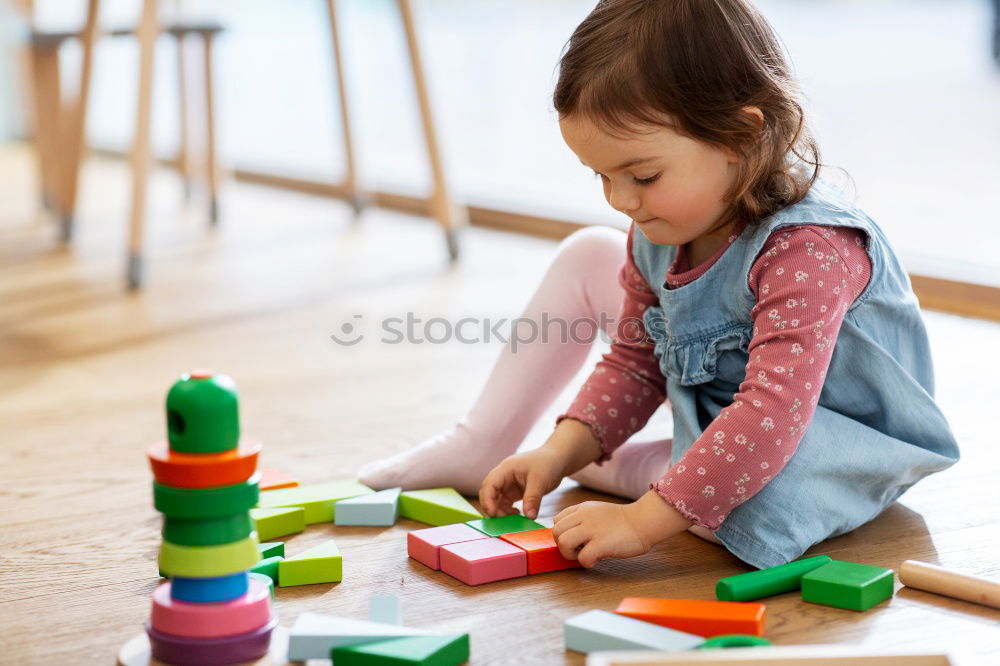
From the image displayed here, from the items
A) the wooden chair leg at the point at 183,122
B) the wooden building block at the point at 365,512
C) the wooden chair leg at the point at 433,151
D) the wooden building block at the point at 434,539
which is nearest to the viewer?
the wooden building block at the point at 434,539

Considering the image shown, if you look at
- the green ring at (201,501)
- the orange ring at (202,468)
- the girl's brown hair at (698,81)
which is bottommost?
the green ring at (201,501)

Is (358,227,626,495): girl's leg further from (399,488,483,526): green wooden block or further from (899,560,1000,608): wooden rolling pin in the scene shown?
(899,560,1000,608): wooden rolling pin

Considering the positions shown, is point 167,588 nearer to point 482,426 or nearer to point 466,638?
point 466,638

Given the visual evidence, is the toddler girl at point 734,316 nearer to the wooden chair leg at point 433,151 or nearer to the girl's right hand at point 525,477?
the girl's right hand at point 525,477

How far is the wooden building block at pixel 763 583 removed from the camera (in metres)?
0.81

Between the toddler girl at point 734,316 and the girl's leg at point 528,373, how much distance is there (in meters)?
0.08

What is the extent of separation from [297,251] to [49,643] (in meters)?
1.67

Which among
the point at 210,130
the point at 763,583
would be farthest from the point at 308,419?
the point at 210,130

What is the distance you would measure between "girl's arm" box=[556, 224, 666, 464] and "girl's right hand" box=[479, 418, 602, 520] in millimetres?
14

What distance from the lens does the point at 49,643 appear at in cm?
79

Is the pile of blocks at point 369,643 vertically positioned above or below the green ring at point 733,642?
below

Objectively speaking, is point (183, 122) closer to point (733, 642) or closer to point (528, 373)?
point (528, 373)

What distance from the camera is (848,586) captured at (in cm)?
79

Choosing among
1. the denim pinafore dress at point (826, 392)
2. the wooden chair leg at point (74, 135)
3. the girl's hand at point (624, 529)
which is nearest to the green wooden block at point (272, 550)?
the girl's hand at point (624, 529)
